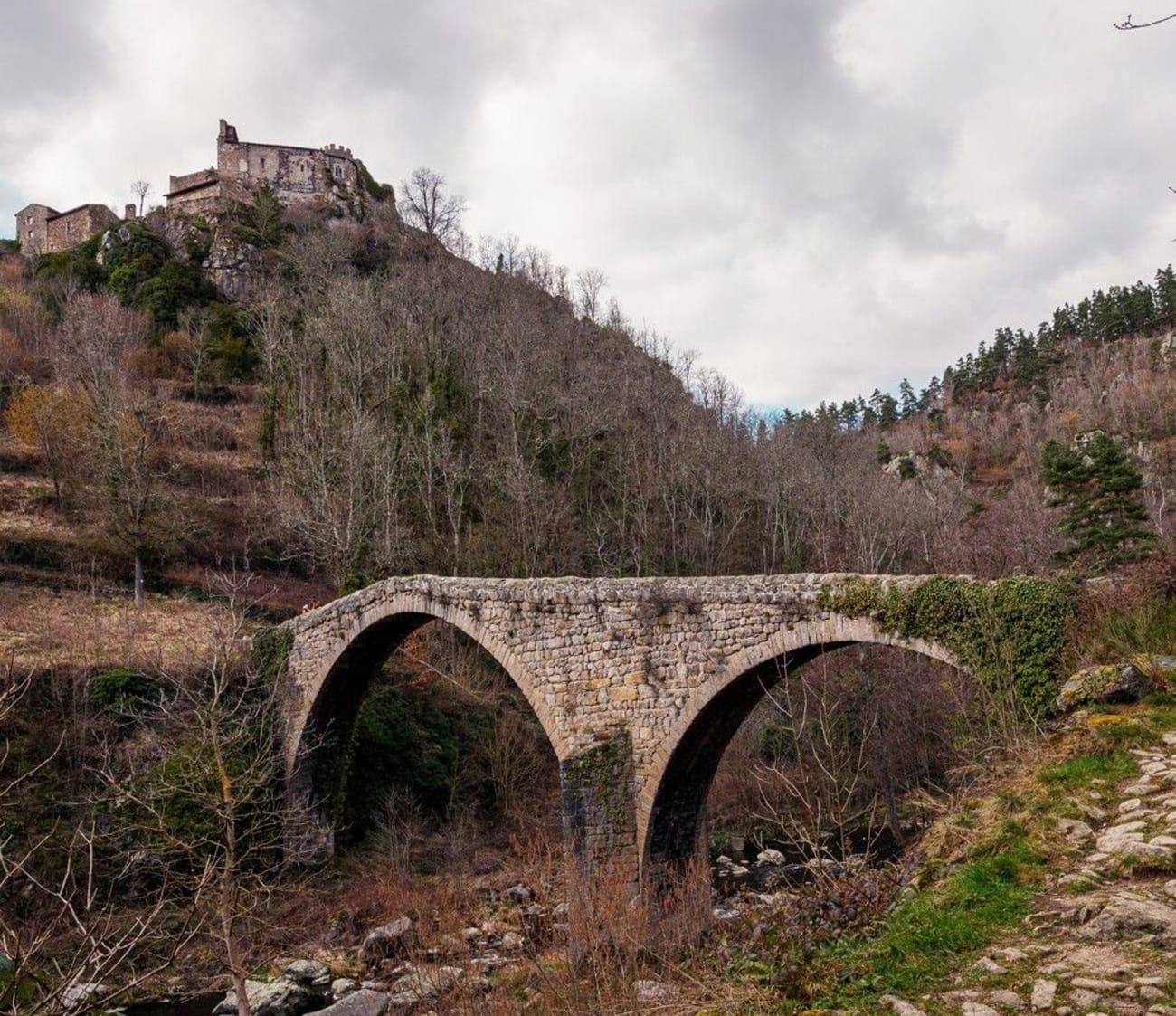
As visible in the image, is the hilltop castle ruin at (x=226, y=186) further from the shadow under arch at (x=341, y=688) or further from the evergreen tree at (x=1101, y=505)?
the evergreen tree at (x=1101, y=505)

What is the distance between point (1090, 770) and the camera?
19.0ft

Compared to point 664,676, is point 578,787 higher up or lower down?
lower down

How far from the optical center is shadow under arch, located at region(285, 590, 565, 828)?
15.9 meters

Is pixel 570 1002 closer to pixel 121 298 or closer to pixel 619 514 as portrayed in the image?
pixel 619 514

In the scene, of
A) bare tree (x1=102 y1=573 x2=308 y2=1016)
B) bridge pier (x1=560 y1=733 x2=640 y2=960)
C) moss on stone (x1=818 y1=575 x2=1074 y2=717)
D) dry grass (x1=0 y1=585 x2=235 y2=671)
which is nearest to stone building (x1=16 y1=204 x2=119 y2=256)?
dry grass (x1=0 y1=585 x2=235 y2=671)

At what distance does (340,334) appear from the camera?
1187 inches

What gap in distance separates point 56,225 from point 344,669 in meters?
45.7

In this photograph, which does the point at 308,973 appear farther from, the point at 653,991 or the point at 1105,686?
the point at 1105,686

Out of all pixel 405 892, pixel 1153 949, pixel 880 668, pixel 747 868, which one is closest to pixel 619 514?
pixel 880 668

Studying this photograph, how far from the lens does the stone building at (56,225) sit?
156 ft

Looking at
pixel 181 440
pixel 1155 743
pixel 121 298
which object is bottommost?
pixel 1155 743

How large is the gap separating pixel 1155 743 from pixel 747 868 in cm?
→ 1275

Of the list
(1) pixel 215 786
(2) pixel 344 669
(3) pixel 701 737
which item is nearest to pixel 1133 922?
(3) pixel 701 737

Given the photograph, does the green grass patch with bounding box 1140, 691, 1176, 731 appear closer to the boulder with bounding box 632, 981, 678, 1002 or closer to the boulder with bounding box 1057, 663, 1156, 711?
the boulder with bounding box 1057, 663, 1156, 711
